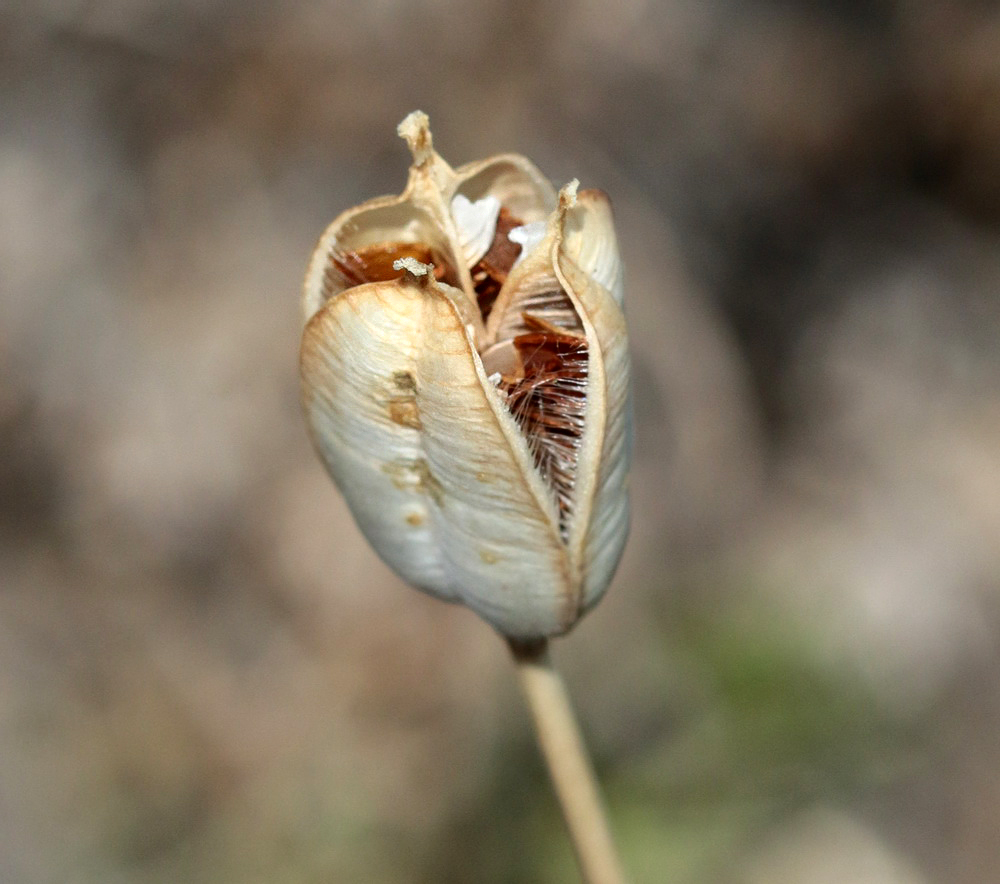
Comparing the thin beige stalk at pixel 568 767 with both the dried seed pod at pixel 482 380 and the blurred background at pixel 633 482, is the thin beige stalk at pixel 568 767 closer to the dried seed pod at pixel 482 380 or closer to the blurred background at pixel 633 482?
the dried seed pod at pixel 482 380

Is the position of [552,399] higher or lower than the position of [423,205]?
lower

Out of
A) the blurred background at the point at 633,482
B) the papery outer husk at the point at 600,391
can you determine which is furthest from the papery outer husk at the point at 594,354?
the blurred background at the point at 633,482

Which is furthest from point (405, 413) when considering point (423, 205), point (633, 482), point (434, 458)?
point (633, 482)

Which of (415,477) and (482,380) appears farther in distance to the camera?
(415,477)

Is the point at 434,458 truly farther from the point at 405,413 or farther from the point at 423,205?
the point at 423,205

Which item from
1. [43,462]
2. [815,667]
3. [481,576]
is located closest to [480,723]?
[815,667]
